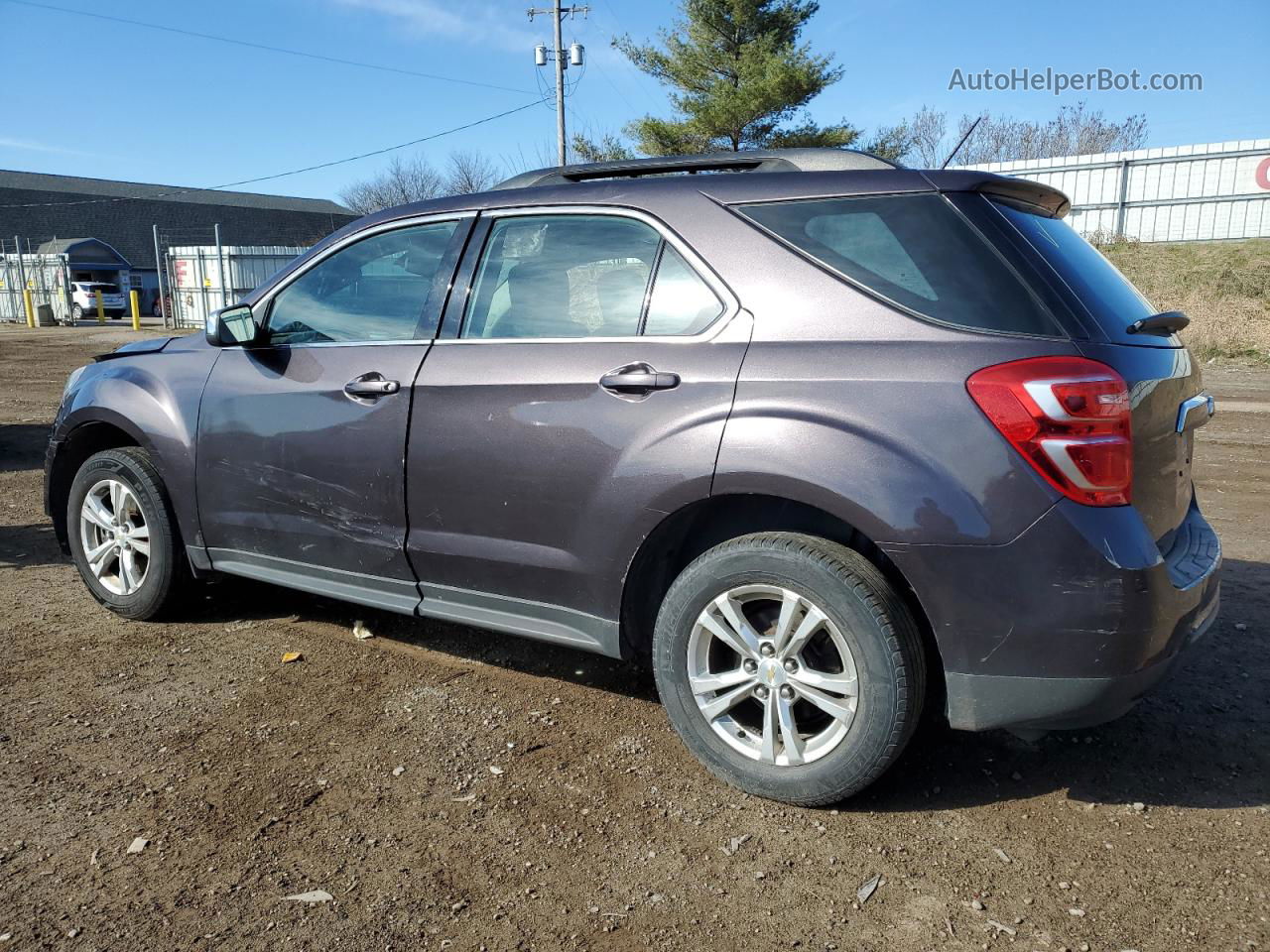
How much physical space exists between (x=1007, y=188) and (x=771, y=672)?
5.30ft

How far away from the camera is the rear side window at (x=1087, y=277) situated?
269 cm

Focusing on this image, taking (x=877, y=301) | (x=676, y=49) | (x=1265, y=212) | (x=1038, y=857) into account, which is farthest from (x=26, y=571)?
(x=676, y=49)

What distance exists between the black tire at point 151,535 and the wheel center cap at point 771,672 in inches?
109

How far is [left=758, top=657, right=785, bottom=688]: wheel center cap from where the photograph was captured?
281cm

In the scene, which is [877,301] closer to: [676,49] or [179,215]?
[676,49]

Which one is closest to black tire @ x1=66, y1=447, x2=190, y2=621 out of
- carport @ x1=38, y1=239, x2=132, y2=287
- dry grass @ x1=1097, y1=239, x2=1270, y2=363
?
dry grass @ x1=1097, y1=239, x2=1270, y2=363

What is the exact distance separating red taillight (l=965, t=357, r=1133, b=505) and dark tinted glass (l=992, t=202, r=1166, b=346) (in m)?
0.25

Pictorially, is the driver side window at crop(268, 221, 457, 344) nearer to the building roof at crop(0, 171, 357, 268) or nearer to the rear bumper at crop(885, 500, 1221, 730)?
the rear bumper at crop(885, 500, 1221, 730)

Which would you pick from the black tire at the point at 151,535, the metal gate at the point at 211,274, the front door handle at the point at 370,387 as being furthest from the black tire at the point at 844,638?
the metal gate at the point at 211,274

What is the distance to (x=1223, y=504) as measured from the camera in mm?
6582

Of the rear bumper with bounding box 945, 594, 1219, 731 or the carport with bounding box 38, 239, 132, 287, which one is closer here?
the rear bumper with bounding box 945, 594, 1219, 731

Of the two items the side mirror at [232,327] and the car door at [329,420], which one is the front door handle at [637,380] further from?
the side mirror at [232,327]

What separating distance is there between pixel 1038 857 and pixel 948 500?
998mm

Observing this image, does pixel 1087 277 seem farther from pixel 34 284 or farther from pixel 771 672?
pixel 34 284
